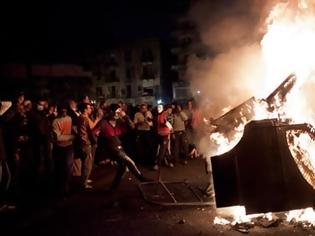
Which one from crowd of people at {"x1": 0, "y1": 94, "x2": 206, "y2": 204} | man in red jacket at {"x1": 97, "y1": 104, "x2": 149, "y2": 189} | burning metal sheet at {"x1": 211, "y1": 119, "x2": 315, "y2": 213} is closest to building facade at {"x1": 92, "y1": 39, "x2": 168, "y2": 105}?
crowd of people at {"x1": 0, "y1": 94, "x2": 206, "y2": 204}

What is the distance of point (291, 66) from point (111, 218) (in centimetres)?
444

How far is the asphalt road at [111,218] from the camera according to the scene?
6884mm

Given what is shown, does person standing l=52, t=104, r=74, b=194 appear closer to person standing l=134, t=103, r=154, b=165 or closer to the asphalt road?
the asphalt road

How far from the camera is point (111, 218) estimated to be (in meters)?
7.75

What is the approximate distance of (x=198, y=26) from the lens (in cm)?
1298

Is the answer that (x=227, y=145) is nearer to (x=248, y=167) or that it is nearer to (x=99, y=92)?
(x=248, y=167)

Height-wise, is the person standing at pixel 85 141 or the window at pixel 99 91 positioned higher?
the window at pixel 99 91

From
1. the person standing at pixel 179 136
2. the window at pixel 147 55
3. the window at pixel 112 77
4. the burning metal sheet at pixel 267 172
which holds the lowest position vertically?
the burning metal sheet at pixel 267 172

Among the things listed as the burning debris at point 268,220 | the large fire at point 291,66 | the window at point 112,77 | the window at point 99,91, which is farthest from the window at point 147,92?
the burning debris at point 268,220

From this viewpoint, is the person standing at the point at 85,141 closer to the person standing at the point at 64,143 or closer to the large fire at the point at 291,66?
the person standing at the point at 64,143

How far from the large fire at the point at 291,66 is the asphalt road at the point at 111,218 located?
2.05 feet

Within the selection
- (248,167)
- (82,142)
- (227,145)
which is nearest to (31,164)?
(82,142)

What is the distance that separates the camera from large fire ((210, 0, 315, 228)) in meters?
7.83

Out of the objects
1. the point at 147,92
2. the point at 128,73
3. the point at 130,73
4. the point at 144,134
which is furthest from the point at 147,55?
the point at 144,134
